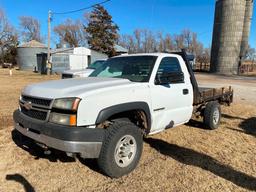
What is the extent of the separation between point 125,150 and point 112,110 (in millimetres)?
733

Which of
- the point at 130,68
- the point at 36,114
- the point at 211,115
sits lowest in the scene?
the point at 211,115

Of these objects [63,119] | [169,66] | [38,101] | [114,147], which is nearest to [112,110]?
[114,147]

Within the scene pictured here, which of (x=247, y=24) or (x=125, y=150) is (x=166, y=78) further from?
(x=247, y=24)

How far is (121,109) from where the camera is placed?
11.4 ft

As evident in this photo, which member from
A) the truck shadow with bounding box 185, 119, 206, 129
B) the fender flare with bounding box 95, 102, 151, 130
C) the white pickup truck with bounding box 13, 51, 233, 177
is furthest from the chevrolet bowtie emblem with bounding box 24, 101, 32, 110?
the truck shadow with bounding box 185, 119, 206, 129

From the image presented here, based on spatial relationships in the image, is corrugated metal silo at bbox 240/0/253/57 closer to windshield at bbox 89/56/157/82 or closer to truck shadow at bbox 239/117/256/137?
truck shadow at bbox 239/117/256/137

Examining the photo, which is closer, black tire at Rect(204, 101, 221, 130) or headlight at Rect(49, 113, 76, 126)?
headlight at Rect(49, 113, 76, 126)

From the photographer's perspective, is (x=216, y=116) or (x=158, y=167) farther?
(x=216, y=116)

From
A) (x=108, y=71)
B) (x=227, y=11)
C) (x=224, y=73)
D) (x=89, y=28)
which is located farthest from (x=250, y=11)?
(x=108, y=71)

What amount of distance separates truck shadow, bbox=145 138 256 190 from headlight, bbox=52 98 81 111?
7.22 ft

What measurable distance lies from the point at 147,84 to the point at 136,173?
4.71 ft

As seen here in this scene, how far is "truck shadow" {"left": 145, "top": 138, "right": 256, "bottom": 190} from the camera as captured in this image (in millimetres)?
3549

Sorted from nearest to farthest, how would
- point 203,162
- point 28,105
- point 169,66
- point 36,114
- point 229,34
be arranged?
point 36,114 → point 28,105 → point 203,162 → point 169,66 → point 229,34

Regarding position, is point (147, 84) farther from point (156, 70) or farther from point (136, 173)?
point (136, 173)
